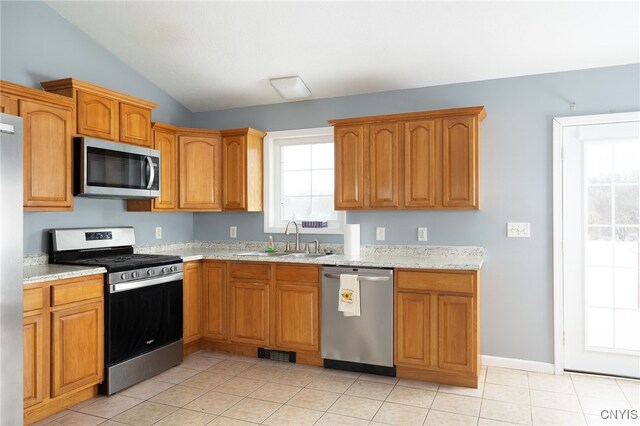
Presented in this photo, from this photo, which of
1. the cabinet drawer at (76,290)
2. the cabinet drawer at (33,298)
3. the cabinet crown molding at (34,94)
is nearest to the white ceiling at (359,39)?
the cabinet crown molding at (34,94)

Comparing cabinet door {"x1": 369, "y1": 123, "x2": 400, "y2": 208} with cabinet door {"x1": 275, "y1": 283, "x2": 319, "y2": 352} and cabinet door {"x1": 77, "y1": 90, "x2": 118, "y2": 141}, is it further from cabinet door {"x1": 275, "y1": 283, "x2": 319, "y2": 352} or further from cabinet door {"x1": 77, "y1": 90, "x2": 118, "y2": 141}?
cabinet door {"x1": 77, "y1": 90, "x2": 118, "y2": 141}

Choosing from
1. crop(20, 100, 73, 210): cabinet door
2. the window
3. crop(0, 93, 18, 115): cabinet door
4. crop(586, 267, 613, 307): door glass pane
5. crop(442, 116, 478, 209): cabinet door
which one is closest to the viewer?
crop(0, 93, 18, 115): cabinet door

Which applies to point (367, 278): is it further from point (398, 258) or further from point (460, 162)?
point (460, 162)

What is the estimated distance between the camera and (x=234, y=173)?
449 cm

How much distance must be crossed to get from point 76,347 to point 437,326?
2.61 meters

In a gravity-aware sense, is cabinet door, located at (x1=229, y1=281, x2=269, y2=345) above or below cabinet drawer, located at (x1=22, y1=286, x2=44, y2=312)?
below

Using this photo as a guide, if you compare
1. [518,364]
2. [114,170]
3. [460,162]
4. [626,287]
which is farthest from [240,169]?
[626,287]

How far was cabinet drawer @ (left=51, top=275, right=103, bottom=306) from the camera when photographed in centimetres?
283

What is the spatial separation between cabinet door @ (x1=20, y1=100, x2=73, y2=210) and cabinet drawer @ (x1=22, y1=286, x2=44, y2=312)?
2.01ft

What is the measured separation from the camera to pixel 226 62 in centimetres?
403

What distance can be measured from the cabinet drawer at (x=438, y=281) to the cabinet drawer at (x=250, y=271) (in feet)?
4.04

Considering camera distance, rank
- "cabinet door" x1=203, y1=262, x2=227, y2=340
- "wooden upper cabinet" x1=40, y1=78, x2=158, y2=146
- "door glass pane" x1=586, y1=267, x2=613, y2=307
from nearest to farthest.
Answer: "wooden upper cabinet" x1=40, y1=78, x2=158, y2=146 < "door glass pane" x1=586, y1=267, x2=613, y2=307 < "cabinet door" x1=203, y1=262, x2=227, y2=340

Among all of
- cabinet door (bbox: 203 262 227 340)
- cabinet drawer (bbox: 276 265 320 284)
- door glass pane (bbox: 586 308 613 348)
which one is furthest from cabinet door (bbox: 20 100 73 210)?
door glass pane (bbox: 586 308 613 348)

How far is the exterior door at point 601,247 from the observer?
339cm
